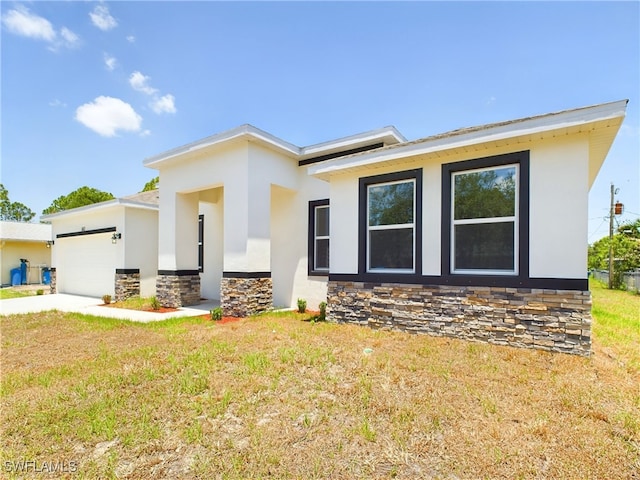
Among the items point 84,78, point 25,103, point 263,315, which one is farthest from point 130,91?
point 263,315

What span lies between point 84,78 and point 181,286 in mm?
7370

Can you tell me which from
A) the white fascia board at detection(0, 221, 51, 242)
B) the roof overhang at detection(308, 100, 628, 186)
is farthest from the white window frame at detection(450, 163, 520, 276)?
the white fascia board at detection(0, 221, 51, 242)

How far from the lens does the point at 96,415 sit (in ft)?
11.1

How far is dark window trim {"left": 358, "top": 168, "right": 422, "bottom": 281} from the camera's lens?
21.8 ft

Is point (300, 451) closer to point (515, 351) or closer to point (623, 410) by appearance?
point (623, 410)

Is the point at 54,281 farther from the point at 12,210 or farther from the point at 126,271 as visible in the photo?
the point at 12,210

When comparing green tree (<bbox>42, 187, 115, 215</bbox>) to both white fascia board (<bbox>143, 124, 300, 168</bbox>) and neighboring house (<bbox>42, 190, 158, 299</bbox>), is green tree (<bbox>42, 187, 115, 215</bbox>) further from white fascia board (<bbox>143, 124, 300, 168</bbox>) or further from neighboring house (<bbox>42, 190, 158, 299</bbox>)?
white fascia board (<bbox>143, 124, 300, 168</bbox>)

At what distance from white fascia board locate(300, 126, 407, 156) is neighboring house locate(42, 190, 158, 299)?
7221 millimetres

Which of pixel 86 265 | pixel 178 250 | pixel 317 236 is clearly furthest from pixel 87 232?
pixel 317 236

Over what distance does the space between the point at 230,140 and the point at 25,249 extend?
855 inches

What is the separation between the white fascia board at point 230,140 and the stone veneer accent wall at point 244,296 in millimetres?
3916

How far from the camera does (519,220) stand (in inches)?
220

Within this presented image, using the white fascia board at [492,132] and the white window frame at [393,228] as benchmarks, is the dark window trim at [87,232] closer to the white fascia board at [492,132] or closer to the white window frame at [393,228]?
the white fascia board at [492,132]

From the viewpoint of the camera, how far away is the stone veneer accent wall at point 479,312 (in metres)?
5.11
